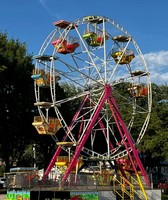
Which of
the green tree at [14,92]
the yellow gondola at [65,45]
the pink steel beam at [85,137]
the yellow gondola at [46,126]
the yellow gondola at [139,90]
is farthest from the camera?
the green tree at [14,92]

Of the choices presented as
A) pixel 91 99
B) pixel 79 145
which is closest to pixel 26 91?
pixel 91 99

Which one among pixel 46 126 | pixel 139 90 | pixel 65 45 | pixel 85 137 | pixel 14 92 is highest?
pixel 65 45

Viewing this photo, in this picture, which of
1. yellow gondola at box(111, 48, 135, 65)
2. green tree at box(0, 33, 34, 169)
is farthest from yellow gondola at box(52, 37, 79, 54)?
green tree at box(0, 33, 34, 169)

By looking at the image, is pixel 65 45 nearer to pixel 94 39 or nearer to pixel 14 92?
pixel 94 39

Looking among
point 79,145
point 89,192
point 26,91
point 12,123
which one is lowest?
point 89,192

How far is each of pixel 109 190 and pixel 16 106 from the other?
76.8ft

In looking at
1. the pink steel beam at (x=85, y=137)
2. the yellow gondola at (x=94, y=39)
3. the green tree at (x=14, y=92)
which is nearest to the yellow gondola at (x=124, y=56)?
the yellow gondola at (x=94, y=39)

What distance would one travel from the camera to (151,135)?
199 ft

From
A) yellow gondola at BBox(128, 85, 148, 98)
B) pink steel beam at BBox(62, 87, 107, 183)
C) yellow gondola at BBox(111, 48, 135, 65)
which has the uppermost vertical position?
yellow gondola at BBox(111, 48, 135, 65)

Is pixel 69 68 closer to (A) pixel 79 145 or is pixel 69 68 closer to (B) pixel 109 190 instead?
(A) pixel 79 145

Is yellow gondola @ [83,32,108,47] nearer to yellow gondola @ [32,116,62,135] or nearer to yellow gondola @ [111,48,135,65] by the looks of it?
yellow gondola @ [111,48,135,65]

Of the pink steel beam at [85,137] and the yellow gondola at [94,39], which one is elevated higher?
the yellow gondola at [94,39]

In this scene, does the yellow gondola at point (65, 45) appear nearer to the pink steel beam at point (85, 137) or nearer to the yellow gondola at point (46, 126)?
the pink steel beam at point (85, 137)

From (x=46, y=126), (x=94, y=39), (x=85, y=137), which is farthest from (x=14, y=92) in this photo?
(x=85, y=137)
